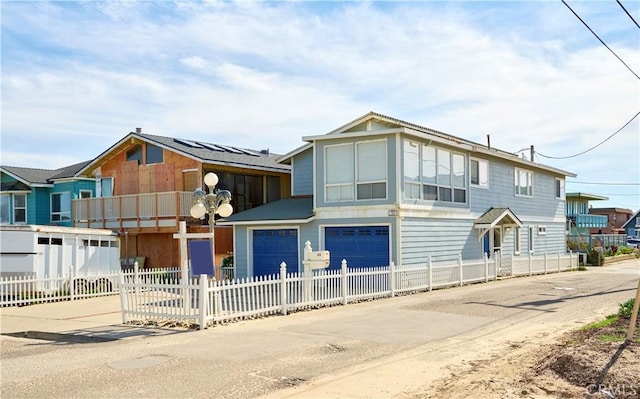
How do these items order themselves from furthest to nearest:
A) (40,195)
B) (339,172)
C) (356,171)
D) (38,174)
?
(38,174)
(40,195)
(339,172)
(356,171)

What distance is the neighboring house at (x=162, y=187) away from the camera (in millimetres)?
27875

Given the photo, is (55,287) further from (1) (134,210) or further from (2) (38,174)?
(2) (38,174)

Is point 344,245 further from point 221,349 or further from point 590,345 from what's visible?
point 590,345

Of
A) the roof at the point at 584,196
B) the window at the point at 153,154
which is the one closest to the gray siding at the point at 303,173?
the window at the point at 153,154

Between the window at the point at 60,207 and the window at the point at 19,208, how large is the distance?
5.63ft

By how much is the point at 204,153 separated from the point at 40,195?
13.9 meters

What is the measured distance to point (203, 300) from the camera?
12.9m

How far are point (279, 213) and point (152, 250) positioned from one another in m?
8.51

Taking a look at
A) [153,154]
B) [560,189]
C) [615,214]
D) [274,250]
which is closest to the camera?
[274,250]

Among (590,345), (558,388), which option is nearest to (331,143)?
(590,345)

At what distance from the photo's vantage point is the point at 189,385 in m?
8.03

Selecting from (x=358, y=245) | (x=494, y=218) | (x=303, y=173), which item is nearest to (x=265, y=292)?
(x=358, y=245)

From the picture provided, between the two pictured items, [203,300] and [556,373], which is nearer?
[556,373]

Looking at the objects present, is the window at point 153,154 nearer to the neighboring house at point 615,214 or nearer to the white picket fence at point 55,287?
the white picket fence at point 55,287
